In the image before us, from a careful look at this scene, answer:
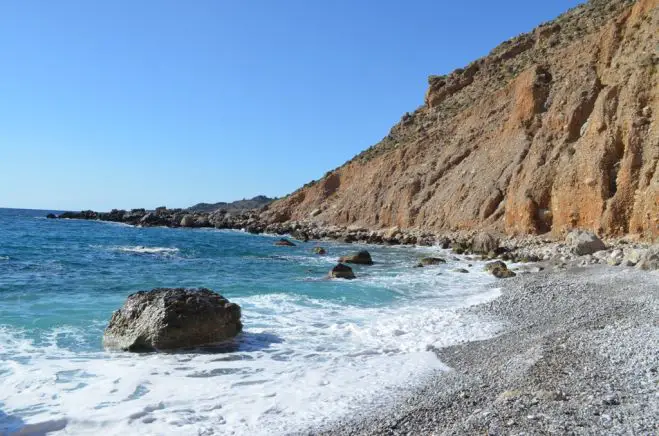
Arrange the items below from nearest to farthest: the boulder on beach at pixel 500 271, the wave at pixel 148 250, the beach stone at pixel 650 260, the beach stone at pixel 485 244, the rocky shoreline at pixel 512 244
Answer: the beach stone at pixel 650 260 < the rocky shoreline at pixel 512 244 < the boulder on beach at pixel 500 271 < the beach stone at pixel 485 244 < the wave at pixel 148 250

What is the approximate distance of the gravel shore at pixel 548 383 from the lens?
5.40m

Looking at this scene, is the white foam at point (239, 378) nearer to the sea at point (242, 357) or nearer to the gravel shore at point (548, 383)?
the sea at point (242, 357)

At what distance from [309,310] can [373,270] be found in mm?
10581

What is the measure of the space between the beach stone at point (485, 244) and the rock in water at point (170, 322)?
70.7 feet

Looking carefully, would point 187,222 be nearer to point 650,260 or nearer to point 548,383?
point 650,260

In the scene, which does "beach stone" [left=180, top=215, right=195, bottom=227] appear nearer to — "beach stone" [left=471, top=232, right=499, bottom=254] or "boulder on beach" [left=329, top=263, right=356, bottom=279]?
"beach stone" [left=471, top=232, right=499, bottom=254]

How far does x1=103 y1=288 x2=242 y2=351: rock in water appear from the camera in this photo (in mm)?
10062

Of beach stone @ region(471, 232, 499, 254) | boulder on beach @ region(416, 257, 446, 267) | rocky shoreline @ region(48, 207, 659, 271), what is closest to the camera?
rocky shoreline @ region(48, 207, 659, 271)

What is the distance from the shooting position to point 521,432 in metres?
5.16

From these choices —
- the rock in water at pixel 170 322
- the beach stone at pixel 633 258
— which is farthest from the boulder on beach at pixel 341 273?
the rock in water at pixel 170 322

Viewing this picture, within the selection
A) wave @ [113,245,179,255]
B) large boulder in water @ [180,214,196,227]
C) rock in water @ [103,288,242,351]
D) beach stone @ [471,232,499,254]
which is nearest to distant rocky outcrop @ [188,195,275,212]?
large boulder in water @ [180,214,196,227]

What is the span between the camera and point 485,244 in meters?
30.3

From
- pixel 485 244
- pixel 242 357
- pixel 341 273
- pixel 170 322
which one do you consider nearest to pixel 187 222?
pixel 485 244

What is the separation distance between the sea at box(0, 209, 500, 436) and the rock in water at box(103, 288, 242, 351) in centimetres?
29
